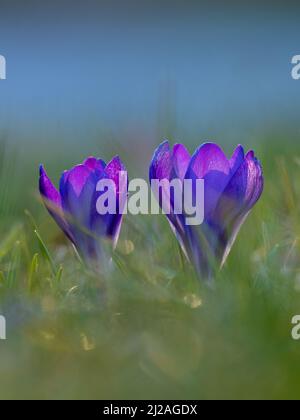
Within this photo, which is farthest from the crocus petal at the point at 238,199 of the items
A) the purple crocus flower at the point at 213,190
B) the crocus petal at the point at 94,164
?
the crocus petal at the point at 94,164

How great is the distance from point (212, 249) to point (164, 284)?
0.05 m

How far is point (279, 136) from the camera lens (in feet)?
2.69

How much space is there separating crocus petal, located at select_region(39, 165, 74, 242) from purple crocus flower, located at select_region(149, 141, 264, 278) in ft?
0.28

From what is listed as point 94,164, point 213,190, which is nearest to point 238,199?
point 213,190

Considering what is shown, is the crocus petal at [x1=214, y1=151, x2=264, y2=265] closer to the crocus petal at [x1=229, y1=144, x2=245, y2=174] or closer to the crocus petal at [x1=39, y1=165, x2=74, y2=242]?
the crocus petal at [x1=229, y1=144, x2=245, y2=174]

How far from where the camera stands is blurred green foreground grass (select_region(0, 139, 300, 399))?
0.58 m

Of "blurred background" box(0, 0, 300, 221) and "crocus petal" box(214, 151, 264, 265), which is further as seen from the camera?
"blurred background" box(0, 0, 300, 221)

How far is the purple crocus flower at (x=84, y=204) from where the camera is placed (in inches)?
26.2

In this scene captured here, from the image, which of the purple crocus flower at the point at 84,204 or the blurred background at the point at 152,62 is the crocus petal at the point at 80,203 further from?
the blurred background at the point at 152,62

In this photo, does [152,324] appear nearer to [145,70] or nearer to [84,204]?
[84,204]

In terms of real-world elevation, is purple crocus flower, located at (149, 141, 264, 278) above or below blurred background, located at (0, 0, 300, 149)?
below

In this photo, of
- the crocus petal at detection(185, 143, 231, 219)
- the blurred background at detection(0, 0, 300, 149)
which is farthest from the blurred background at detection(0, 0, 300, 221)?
the crocus petal at detection(185, 143, 231, 219)

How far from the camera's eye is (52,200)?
0.67 m
